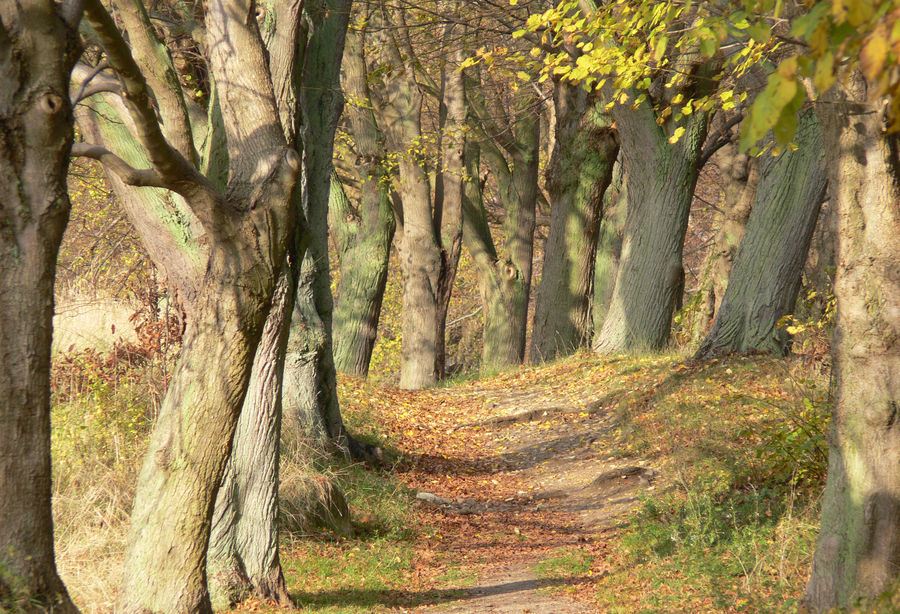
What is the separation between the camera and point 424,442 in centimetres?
1110

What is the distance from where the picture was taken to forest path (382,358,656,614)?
6.50 metres

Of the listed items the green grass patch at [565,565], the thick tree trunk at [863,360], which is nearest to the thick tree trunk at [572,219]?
the green grass patch at [565,565]

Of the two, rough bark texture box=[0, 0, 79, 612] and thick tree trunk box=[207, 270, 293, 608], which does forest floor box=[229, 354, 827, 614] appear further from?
rough bark texture box=[0, 0, 79, 612]

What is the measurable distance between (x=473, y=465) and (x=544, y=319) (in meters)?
6.14

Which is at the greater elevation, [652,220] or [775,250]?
[652,220]

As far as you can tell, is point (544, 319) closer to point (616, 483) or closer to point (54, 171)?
point (616, 483)

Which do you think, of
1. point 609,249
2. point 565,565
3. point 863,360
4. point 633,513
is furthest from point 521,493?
point 609,249

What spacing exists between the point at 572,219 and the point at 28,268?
1281 centimetres

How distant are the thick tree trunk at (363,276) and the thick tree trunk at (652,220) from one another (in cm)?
440

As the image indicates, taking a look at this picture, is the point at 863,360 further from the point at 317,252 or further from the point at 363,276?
the point at 363,276

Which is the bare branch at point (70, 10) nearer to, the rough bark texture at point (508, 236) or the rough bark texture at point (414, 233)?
the rough bark texture at point (414, 233)

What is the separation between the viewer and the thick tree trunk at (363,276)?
15.2 metres

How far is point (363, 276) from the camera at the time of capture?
50.3 ft

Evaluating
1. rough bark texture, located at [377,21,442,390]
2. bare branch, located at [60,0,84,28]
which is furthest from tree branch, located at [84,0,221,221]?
rough bark texture, located at [377,21,442,390]
